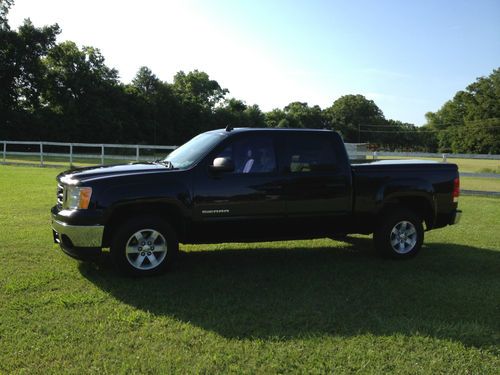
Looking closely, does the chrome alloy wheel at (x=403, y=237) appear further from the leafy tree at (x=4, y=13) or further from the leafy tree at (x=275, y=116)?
the leafy tree at (x=275, y=116)

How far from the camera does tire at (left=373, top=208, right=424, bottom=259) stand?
6824 mm

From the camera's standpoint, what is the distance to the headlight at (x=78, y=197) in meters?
5.48

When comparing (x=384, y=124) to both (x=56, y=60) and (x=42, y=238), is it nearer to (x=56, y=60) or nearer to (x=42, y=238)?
(x=56, y=60)

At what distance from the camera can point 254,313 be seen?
4633 mm

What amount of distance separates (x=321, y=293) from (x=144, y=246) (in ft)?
7.06

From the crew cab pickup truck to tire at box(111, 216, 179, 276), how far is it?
0.01m

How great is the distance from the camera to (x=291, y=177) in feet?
20.6

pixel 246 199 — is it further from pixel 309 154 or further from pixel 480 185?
pixel 480 185

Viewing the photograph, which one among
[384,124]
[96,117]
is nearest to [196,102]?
[96,117]

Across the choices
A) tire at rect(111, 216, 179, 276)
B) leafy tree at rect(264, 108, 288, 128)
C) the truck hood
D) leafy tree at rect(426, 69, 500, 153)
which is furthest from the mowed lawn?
leafy tree at rect(264, 108, 288, 128)

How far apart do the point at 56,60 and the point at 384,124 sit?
11394 cm

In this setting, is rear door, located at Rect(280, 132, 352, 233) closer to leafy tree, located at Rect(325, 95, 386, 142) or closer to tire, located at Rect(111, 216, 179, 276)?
tire, located at Rect(111, 216, 179, 276)

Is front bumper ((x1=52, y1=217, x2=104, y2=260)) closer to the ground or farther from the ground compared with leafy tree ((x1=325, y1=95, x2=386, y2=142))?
closer to the ground

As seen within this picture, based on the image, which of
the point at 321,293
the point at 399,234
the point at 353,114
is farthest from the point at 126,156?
the point at 353,114
